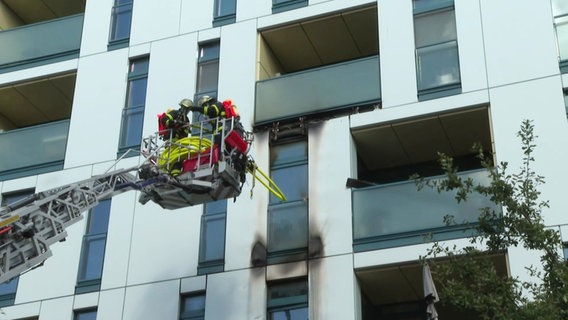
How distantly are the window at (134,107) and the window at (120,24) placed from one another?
89cm

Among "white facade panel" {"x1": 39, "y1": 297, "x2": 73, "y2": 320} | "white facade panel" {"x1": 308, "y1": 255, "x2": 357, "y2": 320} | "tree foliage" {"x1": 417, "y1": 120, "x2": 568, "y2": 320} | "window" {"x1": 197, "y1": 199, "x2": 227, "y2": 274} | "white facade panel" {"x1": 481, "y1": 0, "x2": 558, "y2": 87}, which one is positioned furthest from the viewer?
"white facade panel" {"x1": 39, "y1": 297, "x2": 73, "y2": 320}

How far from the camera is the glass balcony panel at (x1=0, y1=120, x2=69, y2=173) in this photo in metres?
26.2

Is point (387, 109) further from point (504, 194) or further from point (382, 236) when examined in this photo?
point (504, 194)

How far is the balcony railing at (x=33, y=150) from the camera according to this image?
26.2m

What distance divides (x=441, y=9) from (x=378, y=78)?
2.29 metres

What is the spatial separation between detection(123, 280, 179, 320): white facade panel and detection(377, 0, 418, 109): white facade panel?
21.7ft

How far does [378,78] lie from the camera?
2378 centimetres

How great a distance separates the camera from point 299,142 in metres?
23.7

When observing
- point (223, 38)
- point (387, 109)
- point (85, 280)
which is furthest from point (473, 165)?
point (85, 280)

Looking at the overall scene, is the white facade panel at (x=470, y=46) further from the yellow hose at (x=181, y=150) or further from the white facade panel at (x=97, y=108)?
the white facade panel at (x=97, y=108)

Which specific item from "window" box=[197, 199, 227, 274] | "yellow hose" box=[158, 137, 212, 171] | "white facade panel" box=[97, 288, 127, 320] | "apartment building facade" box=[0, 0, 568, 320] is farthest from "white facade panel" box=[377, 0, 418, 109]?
"white facade panel" box=[97, 288, 127, 320]

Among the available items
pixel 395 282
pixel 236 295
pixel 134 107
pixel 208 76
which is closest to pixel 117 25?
pixel 134 107

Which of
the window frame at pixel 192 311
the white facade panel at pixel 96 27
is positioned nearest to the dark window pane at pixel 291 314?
the window frame at pixel 192 311

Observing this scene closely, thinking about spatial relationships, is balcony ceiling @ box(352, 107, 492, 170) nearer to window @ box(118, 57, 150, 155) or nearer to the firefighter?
the firefighter
